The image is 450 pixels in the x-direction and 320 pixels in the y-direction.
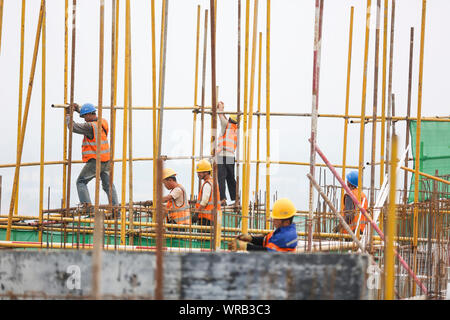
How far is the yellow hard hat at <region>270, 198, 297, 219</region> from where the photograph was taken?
6.93 m

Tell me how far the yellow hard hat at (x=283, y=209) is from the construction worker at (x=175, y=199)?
292 cm

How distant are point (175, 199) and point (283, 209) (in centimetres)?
311

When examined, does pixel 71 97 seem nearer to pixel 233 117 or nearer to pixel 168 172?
pixel 168 172

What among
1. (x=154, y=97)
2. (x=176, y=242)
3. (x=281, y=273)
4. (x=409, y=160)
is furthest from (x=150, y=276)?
(x=409, y=160)

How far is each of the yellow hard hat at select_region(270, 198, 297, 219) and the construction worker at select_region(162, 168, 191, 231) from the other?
2.92 meters

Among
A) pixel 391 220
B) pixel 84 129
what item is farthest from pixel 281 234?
pixel 84 129

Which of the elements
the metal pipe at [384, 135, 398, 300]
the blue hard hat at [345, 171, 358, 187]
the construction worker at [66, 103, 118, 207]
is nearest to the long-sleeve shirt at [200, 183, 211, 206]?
the construction worker at [66, 103, 118, 207]

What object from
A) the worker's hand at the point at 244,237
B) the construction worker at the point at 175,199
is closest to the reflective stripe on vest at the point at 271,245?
the worker's hand at the point at 244,237

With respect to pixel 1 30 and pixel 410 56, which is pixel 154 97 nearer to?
pixel 1 30

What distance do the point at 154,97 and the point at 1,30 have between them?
2343 millimetres

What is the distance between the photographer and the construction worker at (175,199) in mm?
9688

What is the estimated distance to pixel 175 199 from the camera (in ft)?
32.0
